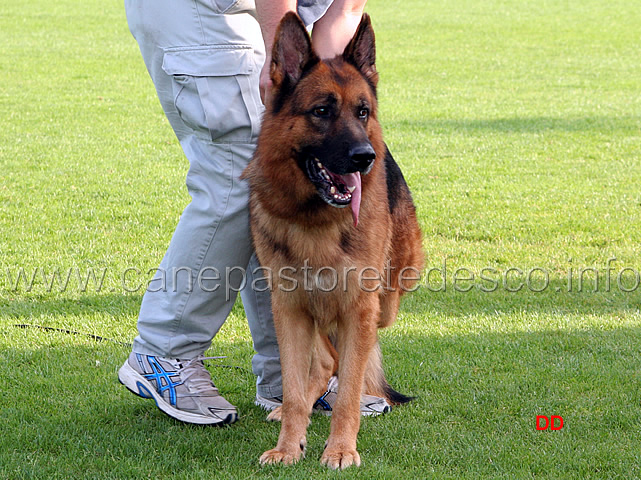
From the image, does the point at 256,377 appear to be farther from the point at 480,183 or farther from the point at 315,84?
the point at 480,183

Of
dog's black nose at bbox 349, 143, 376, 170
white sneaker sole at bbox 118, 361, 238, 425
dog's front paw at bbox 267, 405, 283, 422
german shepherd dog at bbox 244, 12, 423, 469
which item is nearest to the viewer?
dog's black nose at bbox 349, 143, 376, 170

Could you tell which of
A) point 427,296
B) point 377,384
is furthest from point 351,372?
point 427,296

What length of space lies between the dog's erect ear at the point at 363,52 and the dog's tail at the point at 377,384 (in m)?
1.35

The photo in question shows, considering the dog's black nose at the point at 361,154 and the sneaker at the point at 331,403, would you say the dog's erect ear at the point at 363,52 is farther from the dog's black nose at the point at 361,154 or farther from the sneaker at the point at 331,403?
the sneaker at the point at 331,403

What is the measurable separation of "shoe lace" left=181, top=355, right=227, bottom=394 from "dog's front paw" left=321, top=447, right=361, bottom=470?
750mm

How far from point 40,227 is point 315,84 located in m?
4.58

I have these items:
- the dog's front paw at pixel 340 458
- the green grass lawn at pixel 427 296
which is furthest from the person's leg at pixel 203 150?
the dog's front paw at pixel 340 458

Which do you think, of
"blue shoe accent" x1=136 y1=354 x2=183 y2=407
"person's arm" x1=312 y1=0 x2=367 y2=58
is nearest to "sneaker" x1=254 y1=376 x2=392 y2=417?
"blue shoe accent" x1=136 y1=354 x2=183 y2=407

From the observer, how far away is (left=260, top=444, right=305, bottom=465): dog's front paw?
327 cm

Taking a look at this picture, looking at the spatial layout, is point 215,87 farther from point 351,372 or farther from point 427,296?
point 427,296

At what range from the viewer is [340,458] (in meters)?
3.28

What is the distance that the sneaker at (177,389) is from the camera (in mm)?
3662

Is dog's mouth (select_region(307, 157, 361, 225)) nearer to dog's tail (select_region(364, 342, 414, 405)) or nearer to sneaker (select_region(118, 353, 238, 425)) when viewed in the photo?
dog's tail (select_region(364, 342, 414, 405))

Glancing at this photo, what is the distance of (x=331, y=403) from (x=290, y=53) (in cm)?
184
